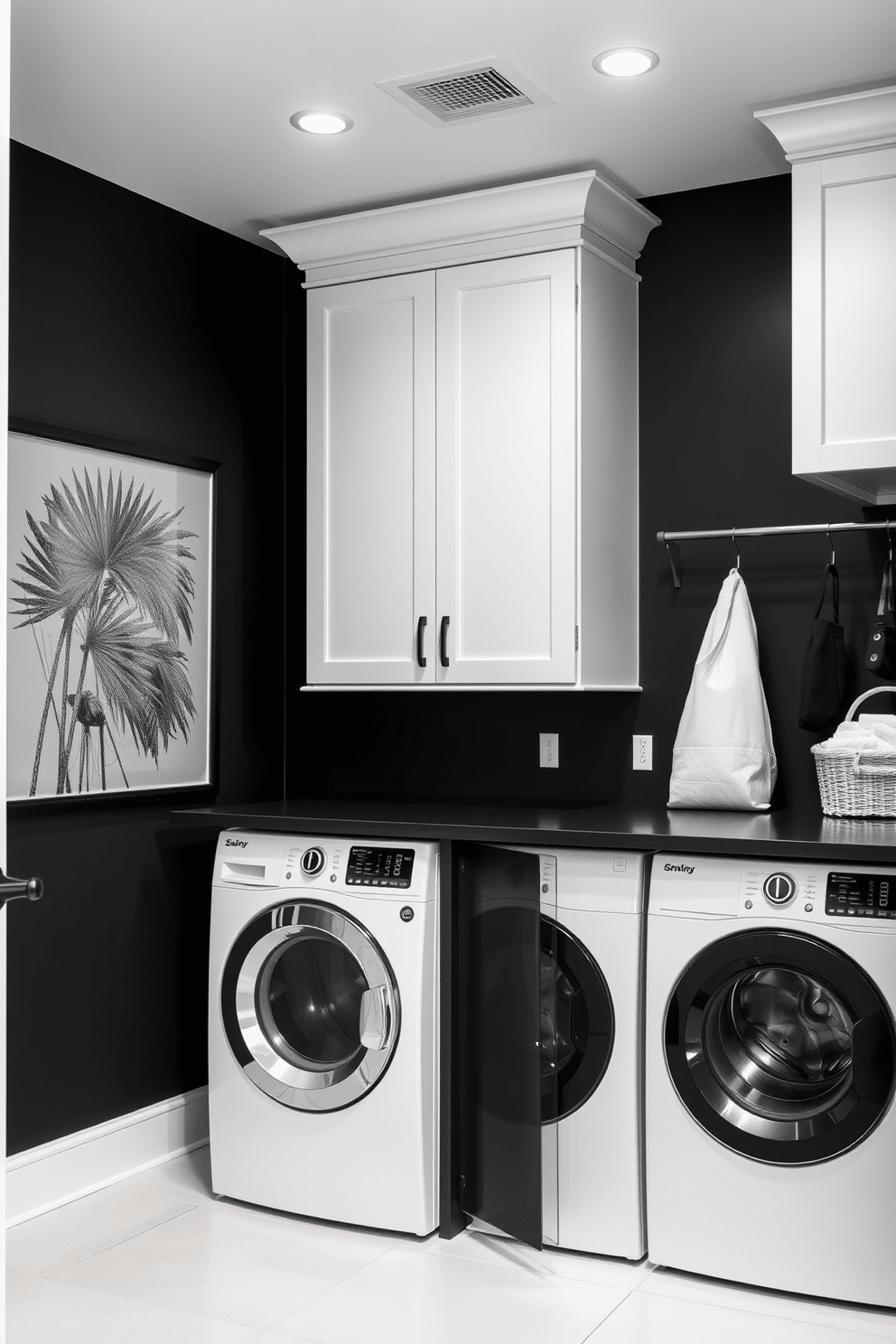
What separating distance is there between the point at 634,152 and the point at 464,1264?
267cm

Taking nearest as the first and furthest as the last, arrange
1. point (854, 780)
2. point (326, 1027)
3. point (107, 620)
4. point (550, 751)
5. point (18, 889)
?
point (18, 889) < point (854, 780) < point (326, 1027) < point (107, 620) < point (550, 751)

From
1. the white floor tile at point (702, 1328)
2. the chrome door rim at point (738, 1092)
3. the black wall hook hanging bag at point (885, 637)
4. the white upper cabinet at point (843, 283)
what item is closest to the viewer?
the white floor tile at point (702, 1328)

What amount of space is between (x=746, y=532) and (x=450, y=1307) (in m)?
1.97

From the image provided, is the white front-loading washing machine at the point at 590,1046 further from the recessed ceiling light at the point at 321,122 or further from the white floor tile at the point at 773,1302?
the recessed ceiling light at the point at 321,122

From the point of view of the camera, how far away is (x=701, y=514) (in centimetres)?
357

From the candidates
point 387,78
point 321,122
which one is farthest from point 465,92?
point 321,122

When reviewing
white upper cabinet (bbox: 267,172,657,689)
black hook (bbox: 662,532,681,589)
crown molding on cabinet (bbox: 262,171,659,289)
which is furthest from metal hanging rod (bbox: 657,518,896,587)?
crown molding on cabinet (bbox: 262,171,659,289)

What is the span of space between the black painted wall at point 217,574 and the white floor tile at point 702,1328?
4.85 feet

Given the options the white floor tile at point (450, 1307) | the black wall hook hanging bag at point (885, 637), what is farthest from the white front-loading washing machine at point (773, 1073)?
the black wall hook hanging bag at point (885, 637)

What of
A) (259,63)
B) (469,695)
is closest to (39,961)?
(469,695)

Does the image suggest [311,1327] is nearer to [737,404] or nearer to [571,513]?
[571,513]

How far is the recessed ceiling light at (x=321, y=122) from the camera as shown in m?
3.04

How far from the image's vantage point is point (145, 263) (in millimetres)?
3574

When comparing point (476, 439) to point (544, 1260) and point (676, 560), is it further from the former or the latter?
point (544, 1260)
